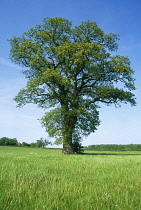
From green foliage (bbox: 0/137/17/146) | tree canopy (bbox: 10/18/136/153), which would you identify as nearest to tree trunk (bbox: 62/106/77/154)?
tree canopy (bbox: 10/18/136/153)

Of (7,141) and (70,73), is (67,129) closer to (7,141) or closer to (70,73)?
(70,73)

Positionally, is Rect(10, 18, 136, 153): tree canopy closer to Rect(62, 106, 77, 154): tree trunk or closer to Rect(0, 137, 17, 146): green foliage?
Rect(62, 106, 77, 154): tree trunk

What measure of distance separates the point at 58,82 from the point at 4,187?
22.1 meters

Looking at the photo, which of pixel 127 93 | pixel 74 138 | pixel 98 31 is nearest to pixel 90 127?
pixel 74 138

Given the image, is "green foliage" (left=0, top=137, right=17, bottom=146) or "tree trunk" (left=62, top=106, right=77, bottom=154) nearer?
"tree trunk" (left=62, top=106, right=77, bottom=154)

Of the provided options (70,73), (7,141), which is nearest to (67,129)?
(70,73)

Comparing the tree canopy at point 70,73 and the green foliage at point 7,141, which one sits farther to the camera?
the green foliage at point 7,141

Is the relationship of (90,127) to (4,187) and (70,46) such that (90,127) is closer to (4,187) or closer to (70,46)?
(70,46)

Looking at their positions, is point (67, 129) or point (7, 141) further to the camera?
point (7, 141)

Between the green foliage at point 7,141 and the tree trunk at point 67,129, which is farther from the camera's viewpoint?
the green foliage at point 7,141

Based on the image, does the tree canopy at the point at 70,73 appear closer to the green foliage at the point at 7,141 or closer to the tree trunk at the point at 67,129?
the tree trunk at the point at 67,129

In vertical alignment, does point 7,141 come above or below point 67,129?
above

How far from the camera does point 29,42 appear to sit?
95.6ft

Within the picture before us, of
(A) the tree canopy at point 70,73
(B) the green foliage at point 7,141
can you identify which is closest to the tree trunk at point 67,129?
(A) the tree canopy at point 70,73
